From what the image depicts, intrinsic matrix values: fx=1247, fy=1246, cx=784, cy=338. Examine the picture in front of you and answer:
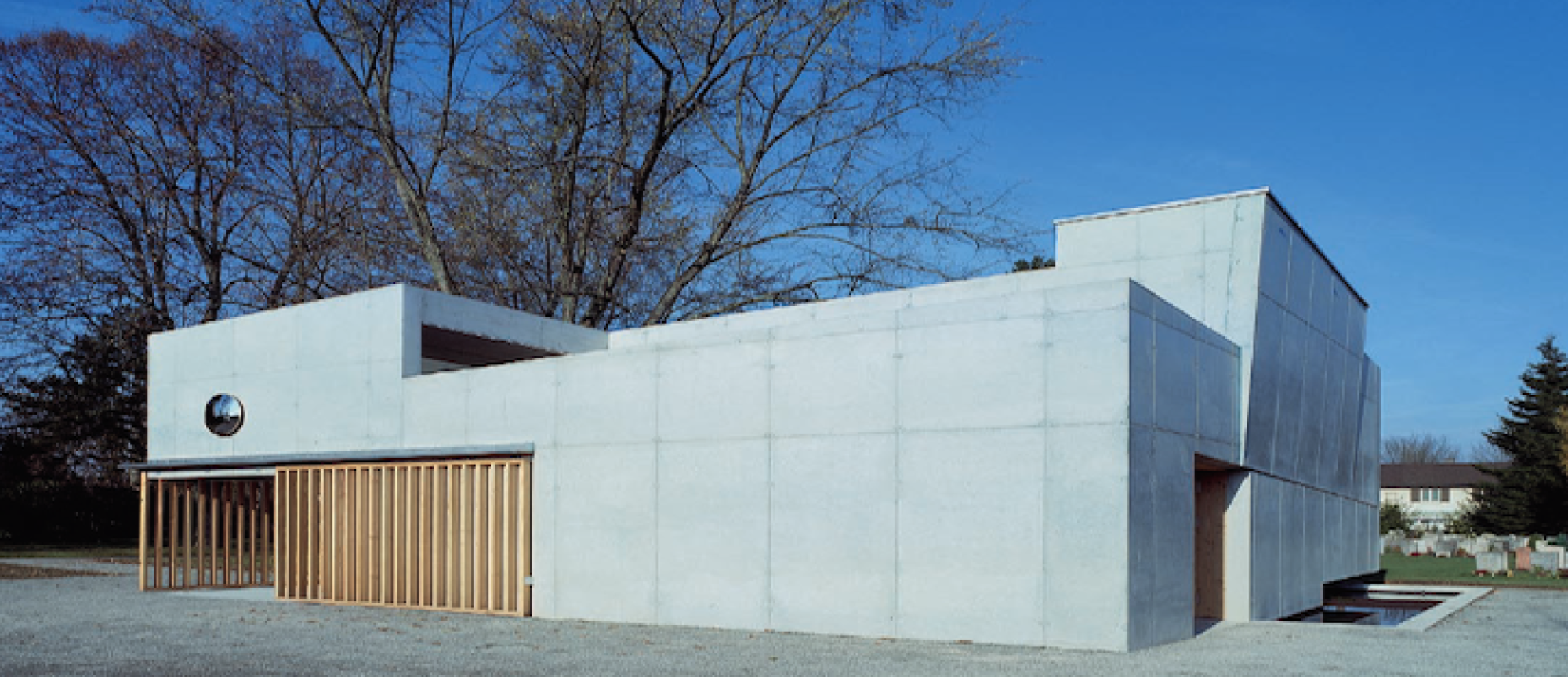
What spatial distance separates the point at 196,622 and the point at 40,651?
9.42 feet

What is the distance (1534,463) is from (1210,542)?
38387 millimetres

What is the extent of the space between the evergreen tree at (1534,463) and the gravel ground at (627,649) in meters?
33.4

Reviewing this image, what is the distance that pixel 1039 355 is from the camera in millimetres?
11625

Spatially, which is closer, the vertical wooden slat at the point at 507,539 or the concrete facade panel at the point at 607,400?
the concrete facade panel at the point at 607,400

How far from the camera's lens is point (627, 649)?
11.2m

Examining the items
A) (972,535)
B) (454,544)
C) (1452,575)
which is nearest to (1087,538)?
(972,535)

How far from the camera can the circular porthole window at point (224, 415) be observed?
722 inches

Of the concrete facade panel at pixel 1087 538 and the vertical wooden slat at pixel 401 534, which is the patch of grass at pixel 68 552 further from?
the concrete facade panel at pixel 1087 538

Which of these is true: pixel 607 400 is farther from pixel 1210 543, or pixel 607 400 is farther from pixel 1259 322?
pixel 1259 322

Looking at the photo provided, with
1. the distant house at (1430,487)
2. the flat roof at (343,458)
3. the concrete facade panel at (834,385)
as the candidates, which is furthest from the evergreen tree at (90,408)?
the distant house at (1430,487)

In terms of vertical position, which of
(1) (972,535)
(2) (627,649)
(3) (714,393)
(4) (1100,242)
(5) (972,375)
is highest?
(4) (1100,242)

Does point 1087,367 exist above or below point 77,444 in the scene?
above

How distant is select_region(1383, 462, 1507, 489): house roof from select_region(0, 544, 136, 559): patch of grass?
76.6 meters

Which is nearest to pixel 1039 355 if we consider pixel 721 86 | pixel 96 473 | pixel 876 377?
pixel 876 377
